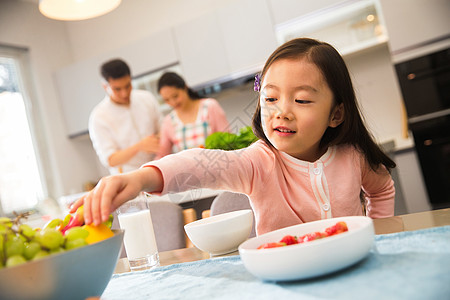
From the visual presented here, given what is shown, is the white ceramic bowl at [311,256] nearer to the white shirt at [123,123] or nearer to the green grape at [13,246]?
the green grape at [13,246]

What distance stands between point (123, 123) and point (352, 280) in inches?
119

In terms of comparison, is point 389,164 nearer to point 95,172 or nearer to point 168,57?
point 168,57

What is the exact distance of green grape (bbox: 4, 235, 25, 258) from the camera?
0.57m

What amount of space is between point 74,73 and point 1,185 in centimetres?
136

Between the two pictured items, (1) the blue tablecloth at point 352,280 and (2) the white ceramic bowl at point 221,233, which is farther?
(2) the white ceramic bowl at point 221,233

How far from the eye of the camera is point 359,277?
1.73ft

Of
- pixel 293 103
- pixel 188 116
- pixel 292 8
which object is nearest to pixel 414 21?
pixel 292 8

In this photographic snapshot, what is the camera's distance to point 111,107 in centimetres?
326

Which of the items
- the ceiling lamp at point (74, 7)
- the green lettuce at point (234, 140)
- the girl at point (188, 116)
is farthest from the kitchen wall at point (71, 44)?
the green lettuce at point (234, 140)

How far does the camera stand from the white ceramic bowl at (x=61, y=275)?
0.55m

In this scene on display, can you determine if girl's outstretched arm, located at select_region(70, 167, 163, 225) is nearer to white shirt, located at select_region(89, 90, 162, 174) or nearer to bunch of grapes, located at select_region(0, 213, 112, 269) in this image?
bunch of grapes, located at select_region(0, 213, 112, 269)

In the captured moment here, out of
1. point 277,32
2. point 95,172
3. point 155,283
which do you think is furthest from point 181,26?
point 155,283

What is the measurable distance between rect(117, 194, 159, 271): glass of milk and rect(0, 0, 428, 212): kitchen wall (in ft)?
9.99

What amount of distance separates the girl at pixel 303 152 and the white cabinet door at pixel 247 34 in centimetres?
258
